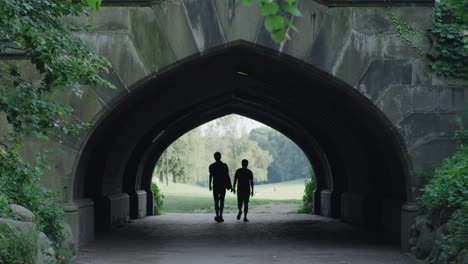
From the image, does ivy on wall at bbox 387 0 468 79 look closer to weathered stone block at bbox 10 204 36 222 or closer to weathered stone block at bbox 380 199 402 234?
weathered stone block at bbox 380 199 402 234

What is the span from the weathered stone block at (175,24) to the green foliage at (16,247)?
4.16 meters

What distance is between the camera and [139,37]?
32.7 feet

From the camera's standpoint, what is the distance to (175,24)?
32.8 ft

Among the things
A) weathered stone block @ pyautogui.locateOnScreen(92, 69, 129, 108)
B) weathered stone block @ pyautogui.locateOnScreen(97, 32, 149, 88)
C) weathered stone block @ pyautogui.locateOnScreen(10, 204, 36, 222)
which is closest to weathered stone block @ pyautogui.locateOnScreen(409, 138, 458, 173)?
weathered stone block @ pyautogui.locateOnScreen(97, 32, 149, 88)

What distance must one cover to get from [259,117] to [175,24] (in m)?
10.4

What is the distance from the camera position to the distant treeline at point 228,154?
4309 centimetres

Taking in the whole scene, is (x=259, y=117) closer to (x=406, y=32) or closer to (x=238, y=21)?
(x=238, y=21)

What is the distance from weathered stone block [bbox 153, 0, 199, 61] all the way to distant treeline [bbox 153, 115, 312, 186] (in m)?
15.8

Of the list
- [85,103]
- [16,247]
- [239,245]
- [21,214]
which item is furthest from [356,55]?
[16,247]

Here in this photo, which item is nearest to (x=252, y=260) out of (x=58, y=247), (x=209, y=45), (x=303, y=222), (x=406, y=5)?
(x=58, y=247)

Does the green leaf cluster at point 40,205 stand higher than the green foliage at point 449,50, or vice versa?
the green foliage at point 449,50

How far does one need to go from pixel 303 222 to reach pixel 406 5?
749 centimetres

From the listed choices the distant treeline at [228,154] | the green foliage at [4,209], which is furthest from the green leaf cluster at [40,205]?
the distant treeline at [228,154]

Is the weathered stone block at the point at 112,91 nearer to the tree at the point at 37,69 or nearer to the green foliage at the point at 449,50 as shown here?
the tree at the point at 37,69
